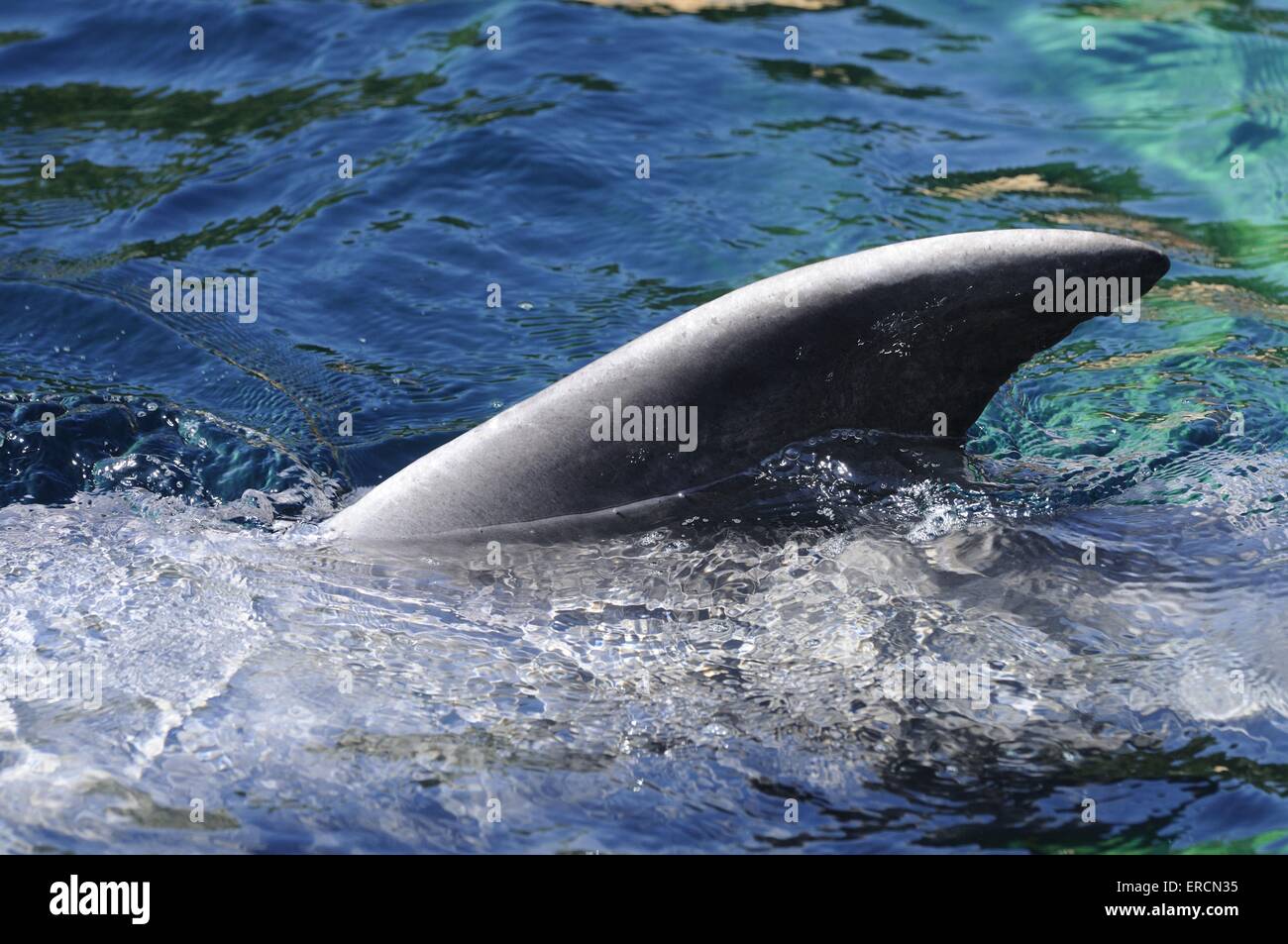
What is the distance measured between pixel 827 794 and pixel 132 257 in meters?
5.58

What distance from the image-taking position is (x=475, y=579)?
13.7 ft

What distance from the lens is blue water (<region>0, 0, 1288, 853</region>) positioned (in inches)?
141

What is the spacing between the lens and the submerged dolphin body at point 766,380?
395 centimetres

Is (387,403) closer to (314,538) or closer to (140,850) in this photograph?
(314,538)

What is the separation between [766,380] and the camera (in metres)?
4.14

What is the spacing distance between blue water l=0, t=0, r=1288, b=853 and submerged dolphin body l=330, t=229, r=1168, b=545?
0.17 m

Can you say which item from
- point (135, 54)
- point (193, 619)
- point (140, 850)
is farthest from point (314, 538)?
point (135, 54)
